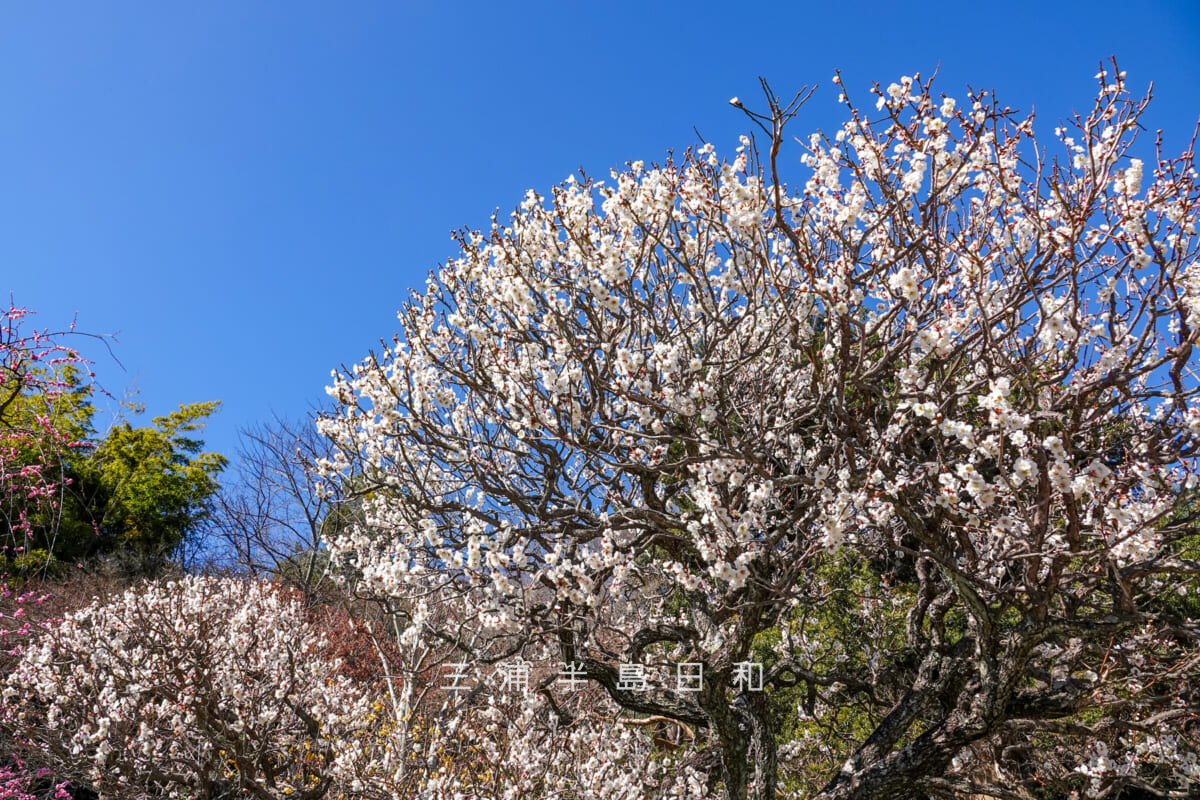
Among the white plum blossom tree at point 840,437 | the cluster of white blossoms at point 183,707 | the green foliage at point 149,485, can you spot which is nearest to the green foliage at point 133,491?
the green foliage at point 149,485

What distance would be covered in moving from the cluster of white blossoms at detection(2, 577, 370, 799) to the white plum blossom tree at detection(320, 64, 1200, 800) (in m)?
1.14

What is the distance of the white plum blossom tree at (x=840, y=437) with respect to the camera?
9.57 ft

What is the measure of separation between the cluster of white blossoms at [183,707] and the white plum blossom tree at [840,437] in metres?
1.14

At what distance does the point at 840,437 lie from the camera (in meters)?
3.46

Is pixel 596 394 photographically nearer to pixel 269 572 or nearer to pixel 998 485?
pixel 998 485

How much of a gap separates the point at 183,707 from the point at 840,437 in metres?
4.43

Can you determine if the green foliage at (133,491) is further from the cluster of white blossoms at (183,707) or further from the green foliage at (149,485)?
the cluster of white blossoms at (183,707)

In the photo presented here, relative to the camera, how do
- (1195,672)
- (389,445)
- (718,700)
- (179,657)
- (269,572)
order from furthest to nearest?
(269,572)
(389,445)
(179,657)
(718,700)
(1195,672)

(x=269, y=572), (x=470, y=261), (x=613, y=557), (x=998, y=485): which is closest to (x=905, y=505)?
(x=998, y=485)

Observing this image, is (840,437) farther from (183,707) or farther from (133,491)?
(133,491)

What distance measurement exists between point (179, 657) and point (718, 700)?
3.51 meters

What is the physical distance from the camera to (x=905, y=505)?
334 cm

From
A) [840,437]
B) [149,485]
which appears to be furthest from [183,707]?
[149,485]

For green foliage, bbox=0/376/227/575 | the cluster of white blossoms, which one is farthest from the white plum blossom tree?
green foliage, bbox=0/376/227/575
